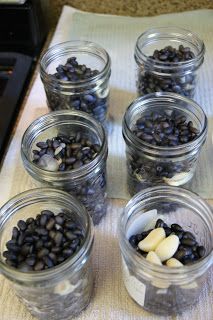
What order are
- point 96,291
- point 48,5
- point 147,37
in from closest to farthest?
point 96,291, point 147,37, point 48,5

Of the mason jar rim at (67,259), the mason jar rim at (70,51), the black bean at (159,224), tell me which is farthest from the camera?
the mason jar rim at (70,51)

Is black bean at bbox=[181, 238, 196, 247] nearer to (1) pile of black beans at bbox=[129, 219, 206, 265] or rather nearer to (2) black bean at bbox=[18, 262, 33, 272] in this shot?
(1) pile of black beans at bbox=[129, 219, 206, 265]

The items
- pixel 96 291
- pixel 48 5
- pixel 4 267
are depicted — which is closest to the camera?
pixel 4 267

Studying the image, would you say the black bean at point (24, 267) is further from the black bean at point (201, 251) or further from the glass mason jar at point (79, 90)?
the glass mason jar at point (79, 90)

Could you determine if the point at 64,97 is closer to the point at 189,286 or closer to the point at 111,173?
the point at 111,173

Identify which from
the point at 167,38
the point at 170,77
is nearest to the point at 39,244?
the point at 170,77

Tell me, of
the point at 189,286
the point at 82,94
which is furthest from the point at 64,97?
the point at 189,286

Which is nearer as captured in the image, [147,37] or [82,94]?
[82,94]

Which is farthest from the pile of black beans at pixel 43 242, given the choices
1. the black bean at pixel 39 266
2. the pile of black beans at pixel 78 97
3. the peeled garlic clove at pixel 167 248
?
the pile of black beans at pixel 78 97
